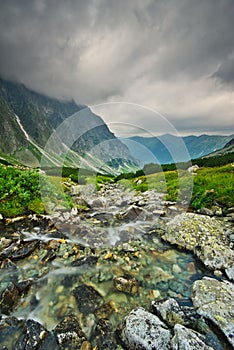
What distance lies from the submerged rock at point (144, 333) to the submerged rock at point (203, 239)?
392 cm

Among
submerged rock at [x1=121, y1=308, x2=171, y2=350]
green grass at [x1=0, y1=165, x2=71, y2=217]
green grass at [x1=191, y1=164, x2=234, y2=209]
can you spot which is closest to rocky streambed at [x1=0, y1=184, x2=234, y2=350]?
submerged rock at [x1=121, y1=308, x2=171, y2=350]

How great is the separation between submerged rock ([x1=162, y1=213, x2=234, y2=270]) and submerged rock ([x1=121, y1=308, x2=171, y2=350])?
12.9ft

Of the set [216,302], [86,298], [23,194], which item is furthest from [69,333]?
[23,194]

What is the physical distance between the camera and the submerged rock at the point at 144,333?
13.6 feet

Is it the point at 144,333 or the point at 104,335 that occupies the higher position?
the point at 144,333

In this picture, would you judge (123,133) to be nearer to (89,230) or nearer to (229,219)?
(89,230)

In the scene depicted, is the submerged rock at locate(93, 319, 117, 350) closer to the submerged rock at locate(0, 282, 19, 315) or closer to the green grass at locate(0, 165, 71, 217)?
the submerged rock at locate(0, 282, 19, 315)

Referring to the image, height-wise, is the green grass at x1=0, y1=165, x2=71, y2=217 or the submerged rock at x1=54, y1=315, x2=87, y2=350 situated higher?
the green grass at x1=0, y1=165, x2=71, y2=217

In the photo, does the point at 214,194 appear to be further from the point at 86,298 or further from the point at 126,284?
the point at 86,298

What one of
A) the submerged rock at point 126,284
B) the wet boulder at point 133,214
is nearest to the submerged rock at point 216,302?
the submerged rock at point 126,284

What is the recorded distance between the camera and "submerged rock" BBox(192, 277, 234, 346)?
15.0 feet

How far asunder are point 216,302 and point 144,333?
2.37 m

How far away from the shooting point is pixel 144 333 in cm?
435

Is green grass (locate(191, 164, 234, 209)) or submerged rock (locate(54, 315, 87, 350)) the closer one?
submerged rock (locate(54, 315, 87, 350))
